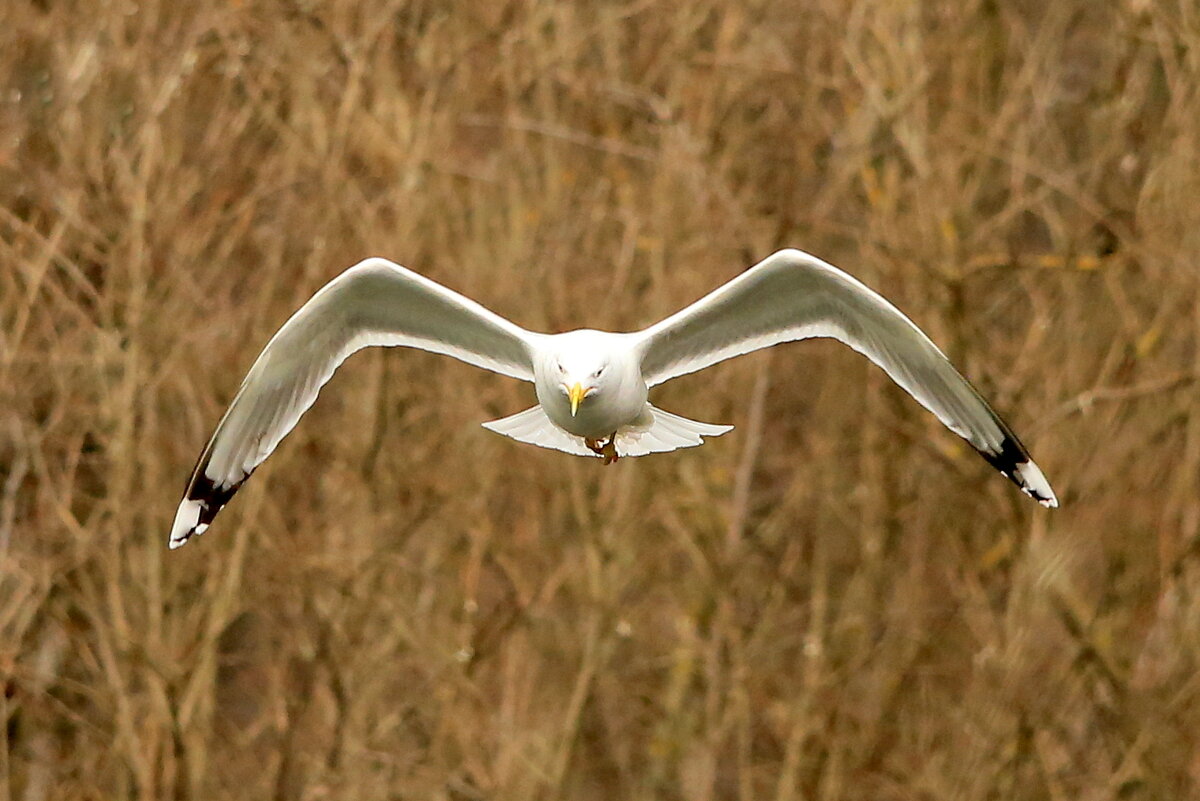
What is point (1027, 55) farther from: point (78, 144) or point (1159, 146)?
point (78, 144)

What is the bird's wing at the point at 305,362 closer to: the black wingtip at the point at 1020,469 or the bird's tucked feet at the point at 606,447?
the bird's tucked feet at the point at 606,447

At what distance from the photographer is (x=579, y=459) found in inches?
408

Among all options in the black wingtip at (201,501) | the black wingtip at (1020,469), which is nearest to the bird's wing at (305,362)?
the black wingtip at (201,501)

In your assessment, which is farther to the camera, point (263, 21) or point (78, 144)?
point (263, 21)

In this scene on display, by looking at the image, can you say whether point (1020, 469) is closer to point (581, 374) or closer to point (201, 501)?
point (581, 374)

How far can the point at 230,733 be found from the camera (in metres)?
12.2

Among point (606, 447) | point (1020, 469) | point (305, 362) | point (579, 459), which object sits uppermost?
point (579, 459)

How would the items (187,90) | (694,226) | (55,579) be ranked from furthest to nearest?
(694,226) → (187,90) → (55,579)

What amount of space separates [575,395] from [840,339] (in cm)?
105

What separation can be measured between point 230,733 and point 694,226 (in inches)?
153

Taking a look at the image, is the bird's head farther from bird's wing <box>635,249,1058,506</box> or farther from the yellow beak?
bird's wing <box>635,249,1058,506</box>

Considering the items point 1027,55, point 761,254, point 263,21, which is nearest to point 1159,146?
point 1027,55

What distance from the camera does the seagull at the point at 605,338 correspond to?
6.52 meters

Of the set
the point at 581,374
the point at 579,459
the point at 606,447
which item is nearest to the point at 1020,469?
the point at 606,447
